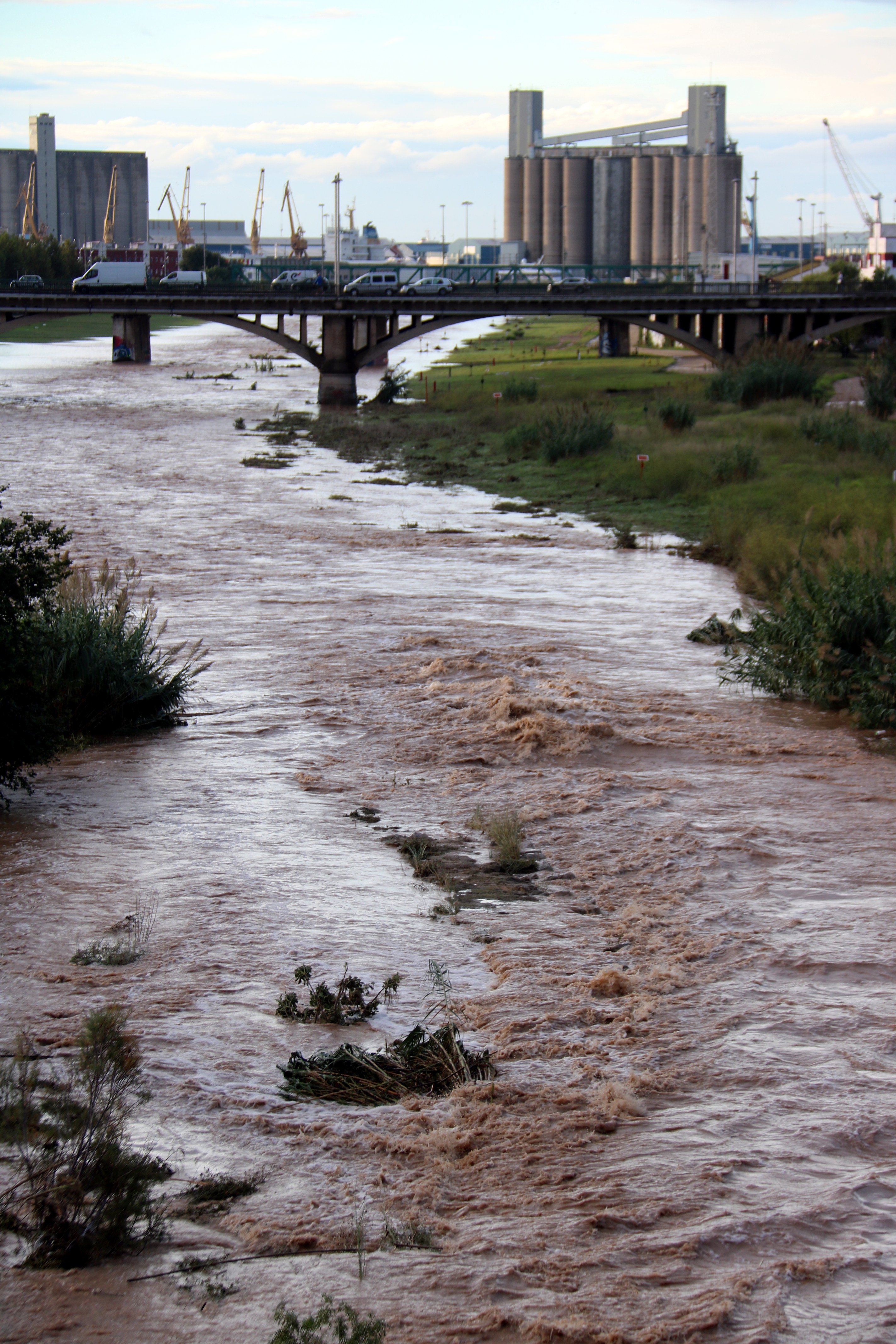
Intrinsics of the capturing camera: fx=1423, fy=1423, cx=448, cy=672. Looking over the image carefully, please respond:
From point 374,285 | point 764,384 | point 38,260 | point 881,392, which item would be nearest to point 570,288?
point 374,285

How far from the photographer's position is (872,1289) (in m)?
5.12

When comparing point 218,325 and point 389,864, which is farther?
point 218,325

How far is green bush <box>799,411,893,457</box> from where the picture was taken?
3130 cm

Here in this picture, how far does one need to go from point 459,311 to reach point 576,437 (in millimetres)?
27527

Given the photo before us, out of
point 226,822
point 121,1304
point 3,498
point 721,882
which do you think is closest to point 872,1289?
point 121,1304

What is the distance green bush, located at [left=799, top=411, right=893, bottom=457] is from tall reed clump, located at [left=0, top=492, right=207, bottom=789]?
20435 mm

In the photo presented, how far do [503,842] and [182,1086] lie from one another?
3.80 m

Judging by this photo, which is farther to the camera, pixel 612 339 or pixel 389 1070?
pixel 612 339

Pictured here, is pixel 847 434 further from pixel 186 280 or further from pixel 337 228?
pixel 186 280

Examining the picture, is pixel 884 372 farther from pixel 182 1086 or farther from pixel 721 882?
pixel 182 1086

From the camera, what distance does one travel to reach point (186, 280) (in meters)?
94.2

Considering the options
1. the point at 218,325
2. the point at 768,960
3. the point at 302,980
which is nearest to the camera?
the point at 302,980

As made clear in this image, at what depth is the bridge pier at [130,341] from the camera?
77688 mm

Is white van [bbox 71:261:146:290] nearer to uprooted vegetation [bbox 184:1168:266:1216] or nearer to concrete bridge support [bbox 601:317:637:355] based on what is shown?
concrete bridge support [bbox 601:317:637:355]
